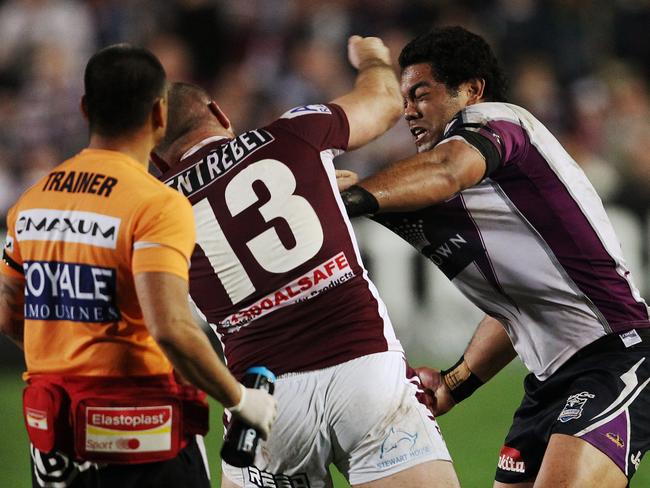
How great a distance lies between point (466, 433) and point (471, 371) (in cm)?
321

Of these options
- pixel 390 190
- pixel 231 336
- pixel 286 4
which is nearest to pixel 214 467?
pixel 231 336

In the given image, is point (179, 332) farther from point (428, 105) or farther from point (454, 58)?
point (454, 58)

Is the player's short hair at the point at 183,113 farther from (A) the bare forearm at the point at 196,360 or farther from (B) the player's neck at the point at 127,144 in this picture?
(A) the bare forearm at the point at 196,360

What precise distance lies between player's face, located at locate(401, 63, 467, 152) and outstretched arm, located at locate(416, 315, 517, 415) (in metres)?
1.00

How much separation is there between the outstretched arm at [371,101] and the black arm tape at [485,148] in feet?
1.32

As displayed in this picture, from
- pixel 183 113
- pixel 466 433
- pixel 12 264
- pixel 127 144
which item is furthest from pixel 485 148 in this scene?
pixel 466 433

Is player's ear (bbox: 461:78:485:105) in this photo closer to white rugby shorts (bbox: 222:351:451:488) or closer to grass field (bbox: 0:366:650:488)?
white rugby shorts (bbox: 222:351:451:488)

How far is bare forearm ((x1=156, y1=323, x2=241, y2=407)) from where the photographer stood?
10.9 ft

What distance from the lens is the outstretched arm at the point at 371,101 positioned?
455cm

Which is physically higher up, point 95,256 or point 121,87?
point 121,87

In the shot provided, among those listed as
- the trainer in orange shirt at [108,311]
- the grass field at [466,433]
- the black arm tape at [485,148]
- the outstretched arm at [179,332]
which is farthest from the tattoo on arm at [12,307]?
the grass field at [466,433]

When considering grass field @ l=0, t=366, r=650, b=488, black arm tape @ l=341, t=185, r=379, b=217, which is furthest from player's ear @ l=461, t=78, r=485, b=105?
grass field @ l=0, t=366, r=650, b=488

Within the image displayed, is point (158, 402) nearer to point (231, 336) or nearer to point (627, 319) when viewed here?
point (231, 336)

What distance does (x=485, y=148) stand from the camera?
434cm
